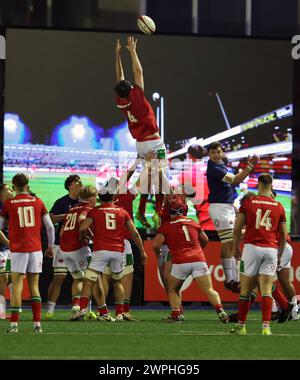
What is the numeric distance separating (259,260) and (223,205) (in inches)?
152

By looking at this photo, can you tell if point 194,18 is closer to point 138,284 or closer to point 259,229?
point 138,284

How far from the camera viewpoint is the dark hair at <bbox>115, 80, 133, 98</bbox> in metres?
16.9

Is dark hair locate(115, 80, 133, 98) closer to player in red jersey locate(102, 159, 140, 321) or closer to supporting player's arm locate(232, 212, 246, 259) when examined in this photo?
player in red jersey locate(102, 159, 140, 321)

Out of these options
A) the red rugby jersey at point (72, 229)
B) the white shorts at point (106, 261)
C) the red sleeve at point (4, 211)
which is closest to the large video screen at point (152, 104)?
the red rugby jersey at point (72, 229)

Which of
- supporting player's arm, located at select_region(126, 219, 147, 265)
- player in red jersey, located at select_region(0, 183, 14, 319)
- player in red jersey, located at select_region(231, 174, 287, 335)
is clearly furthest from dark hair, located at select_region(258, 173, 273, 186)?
player in red jersey, located at select_region(0, 183, 14, 319)

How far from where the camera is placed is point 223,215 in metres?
16.7

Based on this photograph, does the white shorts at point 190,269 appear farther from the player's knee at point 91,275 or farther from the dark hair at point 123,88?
the dark hair at point 123,88

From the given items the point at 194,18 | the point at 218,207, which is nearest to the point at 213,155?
the point at 218,207

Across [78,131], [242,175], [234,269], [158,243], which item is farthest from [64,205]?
[78,131]

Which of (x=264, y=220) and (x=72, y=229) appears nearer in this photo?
(x=264, y=220)

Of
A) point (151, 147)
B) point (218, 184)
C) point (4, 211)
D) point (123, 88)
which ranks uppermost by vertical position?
point (123, 88)

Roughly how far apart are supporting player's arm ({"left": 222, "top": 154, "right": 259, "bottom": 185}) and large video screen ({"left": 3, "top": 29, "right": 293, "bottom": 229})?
17.0 ft

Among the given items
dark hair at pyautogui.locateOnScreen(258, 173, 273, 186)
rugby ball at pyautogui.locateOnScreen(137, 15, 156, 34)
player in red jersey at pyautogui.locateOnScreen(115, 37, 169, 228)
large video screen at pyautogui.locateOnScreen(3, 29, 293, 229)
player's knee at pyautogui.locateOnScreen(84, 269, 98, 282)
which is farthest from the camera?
large video screen at pyautogui.locateOnScreen(3, 29, 293, 229)

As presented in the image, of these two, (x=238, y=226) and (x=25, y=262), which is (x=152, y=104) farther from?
(x=25, y=262)
